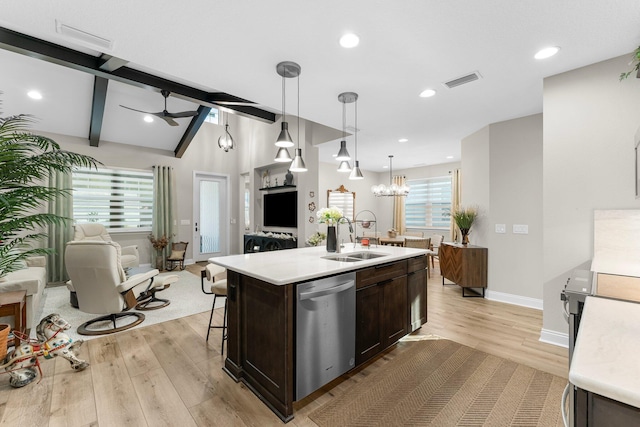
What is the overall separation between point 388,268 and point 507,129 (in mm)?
3101

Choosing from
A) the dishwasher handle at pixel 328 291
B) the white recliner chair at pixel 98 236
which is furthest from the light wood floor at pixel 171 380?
the white recliner chair at pixel 98 236

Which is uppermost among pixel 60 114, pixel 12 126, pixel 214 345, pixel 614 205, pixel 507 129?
pixel 60 114

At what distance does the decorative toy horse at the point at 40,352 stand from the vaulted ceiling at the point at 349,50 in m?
2.39

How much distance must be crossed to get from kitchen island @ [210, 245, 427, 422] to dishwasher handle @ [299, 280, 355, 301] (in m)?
0.07

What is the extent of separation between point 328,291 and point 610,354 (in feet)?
4.72

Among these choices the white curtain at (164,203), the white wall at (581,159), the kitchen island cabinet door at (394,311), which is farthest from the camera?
the white curtain at (164,203)

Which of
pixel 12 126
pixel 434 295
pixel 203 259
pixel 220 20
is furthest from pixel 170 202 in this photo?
pixel 434 295

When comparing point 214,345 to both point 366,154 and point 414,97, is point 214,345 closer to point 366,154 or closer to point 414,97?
point 414,97

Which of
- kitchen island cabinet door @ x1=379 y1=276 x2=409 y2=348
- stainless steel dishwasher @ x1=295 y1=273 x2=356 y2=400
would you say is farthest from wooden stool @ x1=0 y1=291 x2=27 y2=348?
kitchen island cabinet door @ x1=379 y1=276 x2=409 y2=348

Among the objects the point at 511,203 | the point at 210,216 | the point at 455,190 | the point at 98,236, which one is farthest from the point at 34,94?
the point at 455,190

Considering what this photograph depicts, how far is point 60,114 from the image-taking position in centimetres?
519

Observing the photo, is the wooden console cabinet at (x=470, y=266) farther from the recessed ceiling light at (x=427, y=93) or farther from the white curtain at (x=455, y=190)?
the white curtain at (x=455, y=190)

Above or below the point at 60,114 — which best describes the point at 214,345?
below

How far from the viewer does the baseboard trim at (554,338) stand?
9.07 feet
